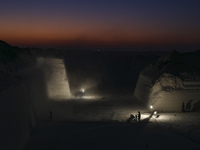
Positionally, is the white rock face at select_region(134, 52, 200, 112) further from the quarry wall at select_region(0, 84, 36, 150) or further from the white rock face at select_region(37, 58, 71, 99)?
the quarry wall at select_region(0, 84, 36, 150)

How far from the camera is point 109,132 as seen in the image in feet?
29.5

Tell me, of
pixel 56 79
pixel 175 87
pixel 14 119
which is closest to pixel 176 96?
pixel 175 87

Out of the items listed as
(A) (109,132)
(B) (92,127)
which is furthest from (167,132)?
(B) (92,127)

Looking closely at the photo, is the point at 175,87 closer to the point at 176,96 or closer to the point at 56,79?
the point at 176,96

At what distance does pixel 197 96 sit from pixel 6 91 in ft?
39.9

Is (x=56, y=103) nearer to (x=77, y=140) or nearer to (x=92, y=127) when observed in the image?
(x=92, y=127)

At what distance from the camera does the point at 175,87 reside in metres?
13.1

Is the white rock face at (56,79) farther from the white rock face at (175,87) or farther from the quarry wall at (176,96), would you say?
the quarry wall at (176,96)

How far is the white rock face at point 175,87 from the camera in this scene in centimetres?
1301

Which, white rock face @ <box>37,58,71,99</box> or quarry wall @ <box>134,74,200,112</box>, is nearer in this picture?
quarry wall @ <box>134,74,200,112</box>

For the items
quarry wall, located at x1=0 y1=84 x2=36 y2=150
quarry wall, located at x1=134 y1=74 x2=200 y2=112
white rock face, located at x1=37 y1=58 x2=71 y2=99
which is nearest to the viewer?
quarry wall, located at x1=0 y1=84 x2=36 y2=150

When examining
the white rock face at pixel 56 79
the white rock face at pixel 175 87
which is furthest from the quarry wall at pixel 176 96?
the white rock face at pixel 56 79

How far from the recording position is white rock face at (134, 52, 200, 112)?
13008 mm

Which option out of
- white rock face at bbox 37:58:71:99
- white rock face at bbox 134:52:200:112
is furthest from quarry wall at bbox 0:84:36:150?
white rock face at bbox 37:58:71:99
